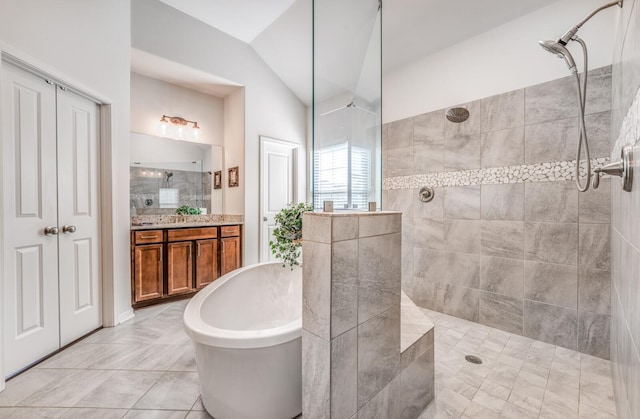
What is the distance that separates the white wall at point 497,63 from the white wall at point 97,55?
2581 mm

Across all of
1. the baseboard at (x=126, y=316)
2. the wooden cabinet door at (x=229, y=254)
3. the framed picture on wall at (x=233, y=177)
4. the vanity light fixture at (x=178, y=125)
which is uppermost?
the vanity light fixture at (x=178, y=125)

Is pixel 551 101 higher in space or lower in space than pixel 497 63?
lower

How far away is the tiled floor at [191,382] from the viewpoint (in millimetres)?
1359

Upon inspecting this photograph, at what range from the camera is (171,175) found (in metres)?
3.38

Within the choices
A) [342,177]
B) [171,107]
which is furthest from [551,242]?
[171,107]

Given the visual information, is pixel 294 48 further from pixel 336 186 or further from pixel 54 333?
pixel 54 333

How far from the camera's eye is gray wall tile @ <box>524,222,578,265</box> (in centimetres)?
187

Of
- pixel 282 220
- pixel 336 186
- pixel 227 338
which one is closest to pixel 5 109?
pixel 282 220

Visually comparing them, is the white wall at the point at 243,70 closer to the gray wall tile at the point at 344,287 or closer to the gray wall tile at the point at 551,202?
the gray wall tile at the point at 344,287

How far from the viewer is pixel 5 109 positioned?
157 cm

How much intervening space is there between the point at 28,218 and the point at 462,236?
3.26 m

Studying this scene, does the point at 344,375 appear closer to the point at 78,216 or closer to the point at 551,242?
the point at 551,242

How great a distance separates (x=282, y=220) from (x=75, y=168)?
1.67 m

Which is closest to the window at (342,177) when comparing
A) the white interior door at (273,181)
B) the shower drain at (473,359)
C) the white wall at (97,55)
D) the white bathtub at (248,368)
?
the white bathtub at (248,368)
